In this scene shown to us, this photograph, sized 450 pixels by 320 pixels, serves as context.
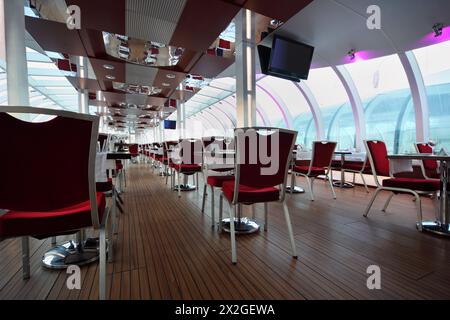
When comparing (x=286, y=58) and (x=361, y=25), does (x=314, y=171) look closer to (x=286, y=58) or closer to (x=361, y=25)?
(x=286, y=58)

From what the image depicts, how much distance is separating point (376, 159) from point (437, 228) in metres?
0.90

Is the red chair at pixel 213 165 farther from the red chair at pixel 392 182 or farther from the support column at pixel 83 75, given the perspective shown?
the support column at pixel 83 75

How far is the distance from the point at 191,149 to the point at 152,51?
2.98 metres

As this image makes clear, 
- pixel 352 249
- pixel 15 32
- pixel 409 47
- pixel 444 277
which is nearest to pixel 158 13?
pixel 15 32

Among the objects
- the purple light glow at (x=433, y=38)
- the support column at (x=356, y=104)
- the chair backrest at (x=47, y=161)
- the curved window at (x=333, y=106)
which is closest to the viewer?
the chair backrest at (x=47, y=161)

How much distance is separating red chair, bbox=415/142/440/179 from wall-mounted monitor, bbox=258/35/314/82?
2.57 m

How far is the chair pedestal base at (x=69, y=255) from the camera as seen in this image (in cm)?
156

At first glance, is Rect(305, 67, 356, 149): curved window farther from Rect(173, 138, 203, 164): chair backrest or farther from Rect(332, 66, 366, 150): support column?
Rect(173, 138, 203, 164): chair backrest

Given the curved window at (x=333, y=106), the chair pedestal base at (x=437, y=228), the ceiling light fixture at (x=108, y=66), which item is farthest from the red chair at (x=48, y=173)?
the curved window at (x=333, y=106)

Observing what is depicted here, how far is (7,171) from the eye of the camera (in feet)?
2.95

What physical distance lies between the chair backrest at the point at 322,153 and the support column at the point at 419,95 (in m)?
2.89

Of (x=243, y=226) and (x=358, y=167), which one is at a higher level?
(x=358, y=167)

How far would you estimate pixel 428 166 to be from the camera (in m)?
3.35

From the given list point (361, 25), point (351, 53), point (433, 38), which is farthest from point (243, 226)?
point (433, 38)
